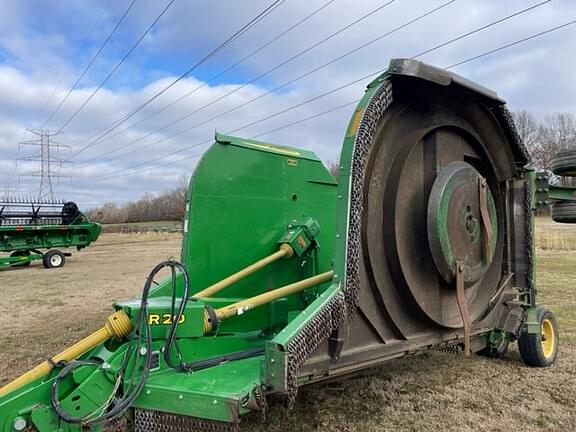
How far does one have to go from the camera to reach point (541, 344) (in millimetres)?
4566

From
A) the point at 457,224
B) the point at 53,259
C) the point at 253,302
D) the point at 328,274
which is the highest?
the point at 457,224

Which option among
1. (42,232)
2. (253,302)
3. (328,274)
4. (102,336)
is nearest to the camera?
(102,336)

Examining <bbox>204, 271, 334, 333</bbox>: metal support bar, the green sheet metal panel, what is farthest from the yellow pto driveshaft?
the green sheet metal panel

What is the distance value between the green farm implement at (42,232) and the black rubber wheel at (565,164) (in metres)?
14.5

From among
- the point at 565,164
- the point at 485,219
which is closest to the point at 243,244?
the point at 485,219

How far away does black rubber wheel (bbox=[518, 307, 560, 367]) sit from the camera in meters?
4.52

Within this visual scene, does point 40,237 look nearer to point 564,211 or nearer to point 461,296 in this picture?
point 564,211

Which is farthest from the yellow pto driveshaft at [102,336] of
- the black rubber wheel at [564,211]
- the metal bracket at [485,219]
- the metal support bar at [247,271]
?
the black rubber wheel at [564,211]

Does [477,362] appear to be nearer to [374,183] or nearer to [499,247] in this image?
[499,247]

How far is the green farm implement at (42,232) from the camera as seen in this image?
15000mm

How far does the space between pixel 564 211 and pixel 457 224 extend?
2.24m

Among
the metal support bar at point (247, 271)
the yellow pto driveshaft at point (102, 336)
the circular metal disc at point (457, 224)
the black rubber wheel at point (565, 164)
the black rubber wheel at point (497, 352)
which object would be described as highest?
the black rubber wheel at point (565, 164)

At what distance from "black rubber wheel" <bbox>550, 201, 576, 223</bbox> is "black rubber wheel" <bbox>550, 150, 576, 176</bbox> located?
0.30 metres

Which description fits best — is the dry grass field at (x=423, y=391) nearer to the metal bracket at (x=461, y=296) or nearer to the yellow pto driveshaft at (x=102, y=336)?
the metal bracket at (x=461, y=296)
